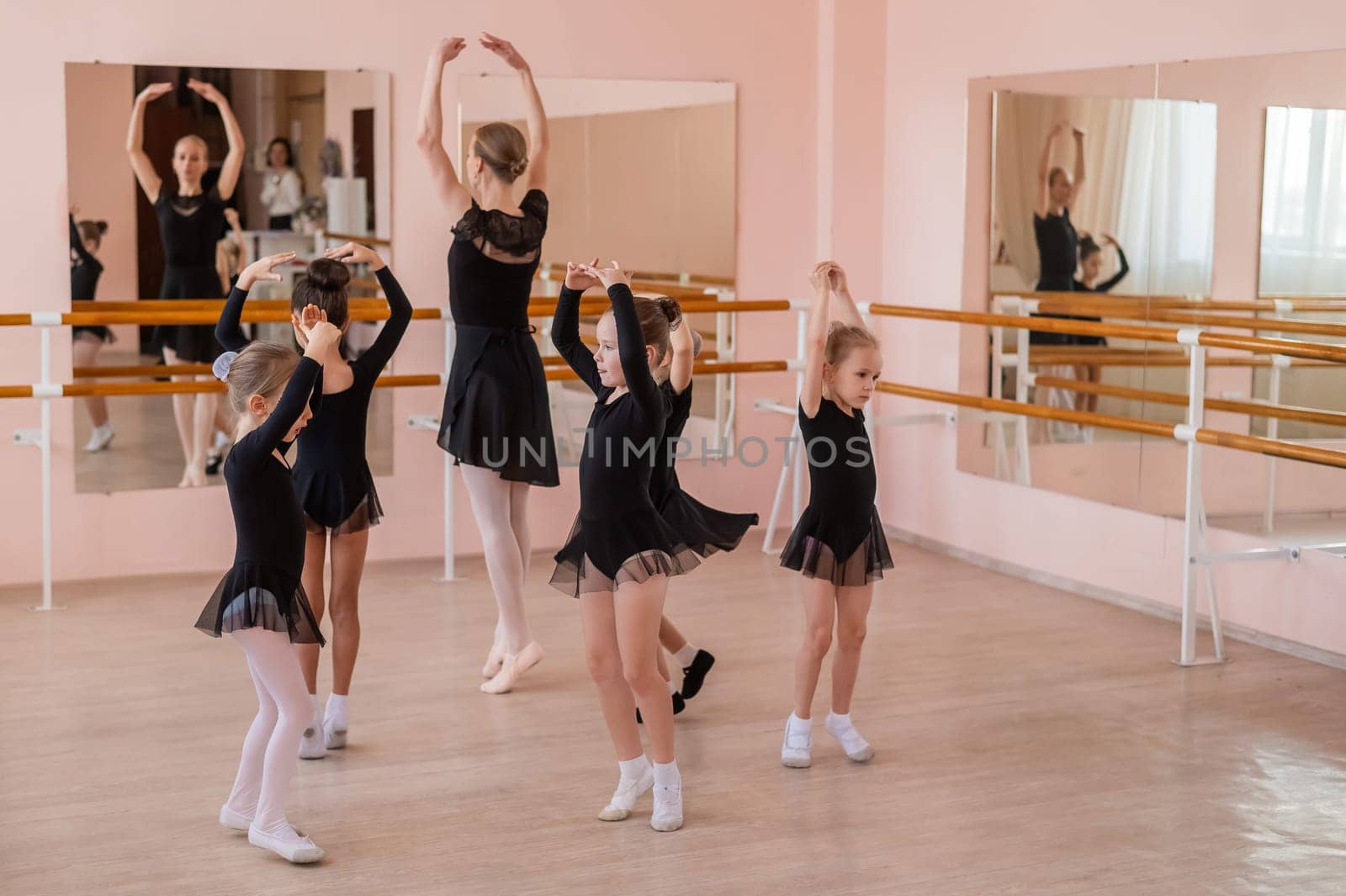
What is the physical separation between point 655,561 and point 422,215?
9.30 feet

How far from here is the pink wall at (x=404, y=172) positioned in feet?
16.2

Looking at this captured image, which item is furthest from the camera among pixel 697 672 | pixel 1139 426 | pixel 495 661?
pixel 1139 426

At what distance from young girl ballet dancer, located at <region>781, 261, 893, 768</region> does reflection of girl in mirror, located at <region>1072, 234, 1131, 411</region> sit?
1.78 m

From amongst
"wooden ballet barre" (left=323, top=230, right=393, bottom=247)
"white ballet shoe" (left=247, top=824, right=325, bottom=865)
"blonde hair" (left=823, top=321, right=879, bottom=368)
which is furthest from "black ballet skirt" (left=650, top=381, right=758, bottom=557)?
"wooden ballet barre" (left=323, top=230, right=393, bottom=247)

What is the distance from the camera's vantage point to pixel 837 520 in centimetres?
336

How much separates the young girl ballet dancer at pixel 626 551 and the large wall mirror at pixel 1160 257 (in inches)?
84.1

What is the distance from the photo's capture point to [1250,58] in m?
4.40

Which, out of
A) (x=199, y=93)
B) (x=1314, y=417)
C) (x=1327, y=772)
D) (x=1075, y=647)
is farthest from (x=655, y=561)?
(x=199, y=93)

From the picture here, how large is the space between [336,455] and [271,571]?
49cm

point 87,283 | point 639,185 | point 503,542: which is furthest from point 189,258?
point 503,542

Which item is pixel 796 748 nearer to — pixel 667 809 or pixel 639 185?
pixel 667 809

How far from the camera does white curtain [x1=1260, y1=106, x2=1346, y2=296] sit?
4148 millimetres

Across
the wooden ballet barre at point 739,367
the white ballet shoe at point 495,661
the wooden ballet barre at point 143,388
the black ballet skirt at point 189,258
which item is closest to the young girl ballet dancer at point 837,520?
the white ballet shoe at point 495,661

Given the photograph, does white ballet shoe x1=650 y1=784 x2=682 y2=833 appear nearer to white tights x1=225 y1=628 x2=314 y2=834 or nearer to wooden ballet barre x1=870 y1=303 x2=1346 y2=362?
white tights x1=225 y1=628 x2=314 y2=834
